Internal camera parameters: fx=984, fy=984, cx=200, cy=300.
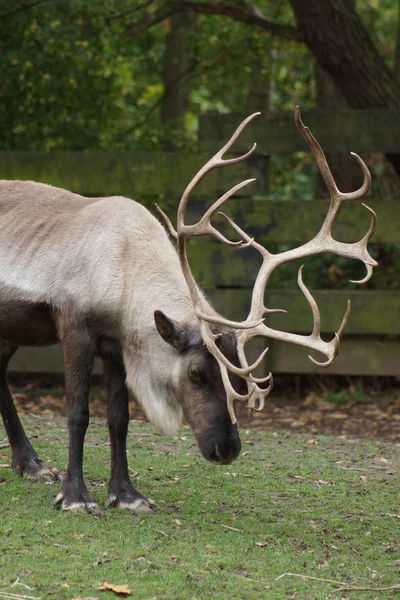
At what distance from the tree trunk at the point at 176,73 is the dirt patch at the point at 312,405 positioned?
2932mm

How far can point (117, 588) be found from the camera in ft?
11.3

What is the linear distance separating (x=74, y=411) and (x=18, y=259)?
80 centimetres

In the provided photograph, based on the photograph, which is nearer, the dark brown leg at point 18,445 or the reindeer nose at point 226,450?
the reindeer nose at point 226,450

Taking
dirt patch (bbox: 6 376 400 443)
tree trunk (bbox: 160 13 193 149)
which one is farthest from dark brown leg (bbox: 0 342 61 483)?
tree trunk (bbox: 160 13 193 149)

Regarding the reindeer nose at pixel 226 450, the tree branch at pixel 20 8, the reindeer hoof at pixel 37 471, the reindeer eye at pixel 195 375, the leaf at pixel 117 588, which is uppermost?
the tree branch at pixel 20 8

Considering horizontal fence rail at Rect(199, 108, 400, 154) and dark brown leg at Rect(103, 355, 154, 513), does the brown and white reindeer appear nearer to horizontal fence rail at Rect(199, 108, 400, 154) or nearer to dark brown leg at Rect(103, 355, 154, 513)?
dark brown leg at Rect(103, 355, 154, 513)

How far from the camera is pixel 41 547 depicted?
3.87 metres

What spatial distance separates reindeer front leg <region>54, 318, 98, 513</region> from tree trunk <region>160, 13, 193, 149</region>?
529 cm

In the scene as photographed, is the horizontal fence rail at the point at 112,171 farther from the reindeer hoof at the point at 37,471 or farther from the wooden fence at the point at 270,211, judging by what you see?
the reindeer hoof at the point at 37,471

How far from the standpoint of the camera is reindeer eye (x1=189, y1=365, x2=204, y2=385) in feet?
14.3

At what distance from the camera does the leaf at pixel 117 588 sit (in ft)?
11.2

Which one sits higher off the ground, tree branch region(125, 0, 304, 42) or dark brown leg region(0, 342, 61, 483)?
tree branch region(125, 0, 304, 42)

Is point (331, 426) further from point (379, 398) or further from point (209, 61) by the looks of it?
point (209, 61)

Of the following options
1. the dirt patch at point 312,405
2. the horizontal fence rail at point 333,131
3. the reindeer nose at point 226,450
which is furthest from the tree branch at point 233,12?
the reindeer nose at point 226,450
